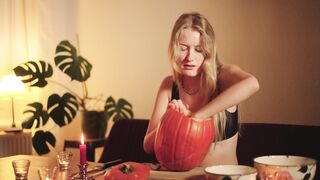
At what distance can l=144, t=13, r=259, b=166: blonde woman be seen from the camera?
4.97 ft

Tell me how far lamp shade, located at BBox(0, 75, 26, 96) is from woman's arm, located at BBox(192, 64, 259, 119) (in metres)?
1.98

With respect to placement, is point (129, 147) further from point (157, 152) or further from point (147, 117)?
point (157, 152)

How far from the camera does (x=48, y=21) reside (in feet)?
11.3

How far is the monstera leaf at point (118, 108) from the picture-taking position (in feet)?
9.52

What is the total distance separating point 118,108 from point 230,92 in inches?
59.1

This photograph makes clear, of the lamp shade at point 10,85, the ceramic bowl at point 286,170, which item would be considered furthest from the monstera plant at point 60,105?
the ceramic bowl at point 286,170

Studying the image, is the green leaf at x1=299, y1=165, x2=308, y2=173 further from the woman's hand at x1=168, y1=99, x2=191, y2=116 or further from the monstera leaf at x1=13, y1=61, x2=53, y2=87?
the monstera leaf at x1=13, y1=61, x2=53, y2=87

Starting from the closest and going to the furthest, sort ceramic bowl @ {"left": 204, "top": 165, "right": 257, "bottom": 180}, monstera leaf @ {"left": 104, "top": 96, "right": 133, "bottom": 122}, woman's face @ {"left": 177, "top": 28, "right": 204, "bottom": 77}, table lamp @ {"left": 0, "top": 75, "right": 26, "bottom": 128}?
ceramic bowl @ {"left": 204, "top": 165, "right": 257, "bottom": 180}, woman's face @ {"left": 177, "top": 28, "right": 204, "bottom": 77}, monstera leaf @ {"left": 104, "top": 96, "right": 133, "bottom": 122}, table lamp @ {"left": 0, "top": 75, "right": 26, "bottom": 128}

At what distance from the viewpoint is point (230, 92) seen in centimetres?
152

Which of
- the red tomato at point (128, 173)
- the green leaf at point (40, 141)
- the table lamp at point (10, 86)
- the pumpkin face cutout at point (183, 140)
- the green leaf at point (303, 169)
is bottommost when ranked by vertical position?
the green leaf at point (40, 141)

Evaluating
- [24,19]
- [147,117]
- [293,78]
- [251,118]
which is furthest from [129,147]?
[24,19]

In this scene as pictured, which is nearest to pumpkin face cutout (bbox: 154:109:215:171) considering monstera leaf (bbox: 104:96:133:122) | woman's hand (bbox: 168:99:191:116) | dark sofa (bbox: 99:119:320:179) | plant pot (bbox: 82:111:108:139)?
woman's hand (bbox: 168:99:191:116)

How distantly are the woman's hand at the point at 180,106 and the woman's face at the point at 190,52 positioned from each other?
3.8 inches

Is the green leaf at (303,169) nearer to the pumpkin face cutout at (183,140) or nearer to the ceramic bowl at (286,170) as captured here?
the ceramic bowl at (286,170)
